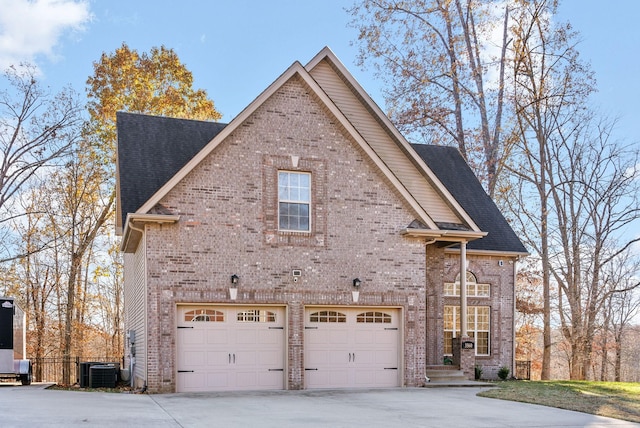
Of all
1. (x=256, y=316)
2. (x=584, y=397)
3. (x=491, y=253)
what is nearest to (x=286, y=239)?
(x=256, y=316)

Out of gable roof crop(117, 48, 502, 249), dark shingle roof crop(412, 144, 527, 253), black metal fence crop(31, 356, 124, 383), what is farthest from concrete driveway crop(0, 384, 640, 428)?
black metal fence crop(31, 356, 124, 383)

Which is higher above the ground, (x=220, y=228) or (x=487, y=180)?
(x=487, y=180)

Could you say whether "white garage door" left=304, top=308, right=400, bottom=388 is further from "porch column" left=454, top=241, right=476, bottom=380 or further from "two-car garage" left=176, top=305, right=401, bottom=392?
"porch column" left=454, top=241, right=476, bottom=380

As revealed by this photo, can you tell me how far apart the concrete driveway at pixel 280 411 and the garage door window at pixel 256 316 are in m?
1.89

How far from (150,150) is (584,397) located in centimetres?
1354

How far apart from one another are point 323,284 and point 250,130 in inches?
173

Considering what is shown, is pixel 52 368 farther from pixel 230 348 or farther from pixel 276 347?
pixel 276 347

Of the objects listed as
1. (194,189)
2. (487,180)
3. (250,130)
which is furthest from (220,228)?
(487,180)

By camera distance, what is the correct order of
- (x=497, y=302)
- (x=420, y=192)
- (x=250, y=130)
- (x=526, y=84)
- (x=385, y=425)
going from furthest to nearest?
1. (x=526, y=84)
2. (x=497, y=302)
3. (x=420, y=192)
4. (x=250, y=130)
5. (x=385, y=425)

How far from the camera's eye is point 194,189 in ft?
57.6

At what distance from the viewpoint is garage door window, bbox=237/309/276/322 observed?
17953mm

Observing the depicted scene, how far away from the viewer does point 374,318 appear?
19281mm

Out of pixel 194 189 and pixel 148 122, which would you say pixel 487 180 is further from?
pixel 194 189

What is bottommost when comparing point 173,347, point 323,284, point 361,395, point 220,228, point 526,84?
point 361,395
